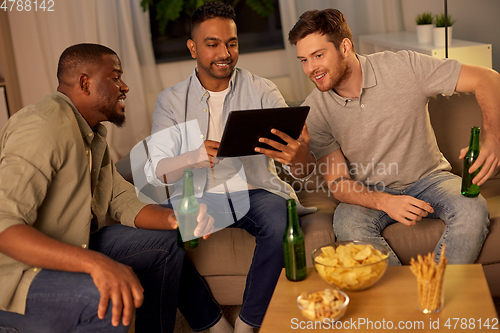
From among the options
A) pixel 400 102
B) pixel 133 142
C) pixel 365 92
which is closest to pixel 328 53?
pixel 365 92

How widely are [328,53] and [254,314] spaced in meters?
1.00

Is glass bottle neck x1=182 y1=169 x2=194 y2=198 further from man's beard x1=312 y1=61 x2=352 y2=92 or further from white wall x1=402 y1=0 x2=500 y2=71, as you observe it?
white wall x1=402 y1=0 x2=500 y2=71

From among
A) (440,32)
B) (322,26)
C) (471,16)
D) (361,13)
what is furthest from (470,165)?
(471,16)

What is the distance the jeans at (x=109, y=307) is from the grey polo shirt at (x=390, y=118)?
0.73 metres

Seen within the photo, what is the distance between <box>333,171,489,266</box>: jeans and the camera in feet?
5.27

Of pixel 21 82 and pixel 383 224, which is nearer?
pixel 383 224

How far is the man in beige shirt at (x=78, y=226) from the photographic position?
45.9 inches

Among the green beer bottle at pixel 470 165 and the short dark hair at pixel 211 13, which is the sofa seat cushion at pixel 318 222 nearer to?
the green beer bottle at pixel 470 165

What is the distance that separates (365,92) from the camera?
183cm

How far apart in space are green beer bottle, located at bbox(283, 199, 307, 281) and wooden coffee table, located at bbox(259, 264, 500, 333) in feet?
0.09

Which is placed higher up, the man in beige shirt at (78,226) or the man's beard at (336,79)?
the man's beard at (336,79)

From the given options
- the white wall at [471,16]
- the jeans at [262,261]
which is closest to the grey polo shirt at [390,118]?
the jeans at [262,261]

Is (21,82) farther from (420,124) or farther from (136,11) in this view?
(420,124)

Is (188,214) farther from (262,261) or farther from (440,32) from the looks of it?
(440,32)
